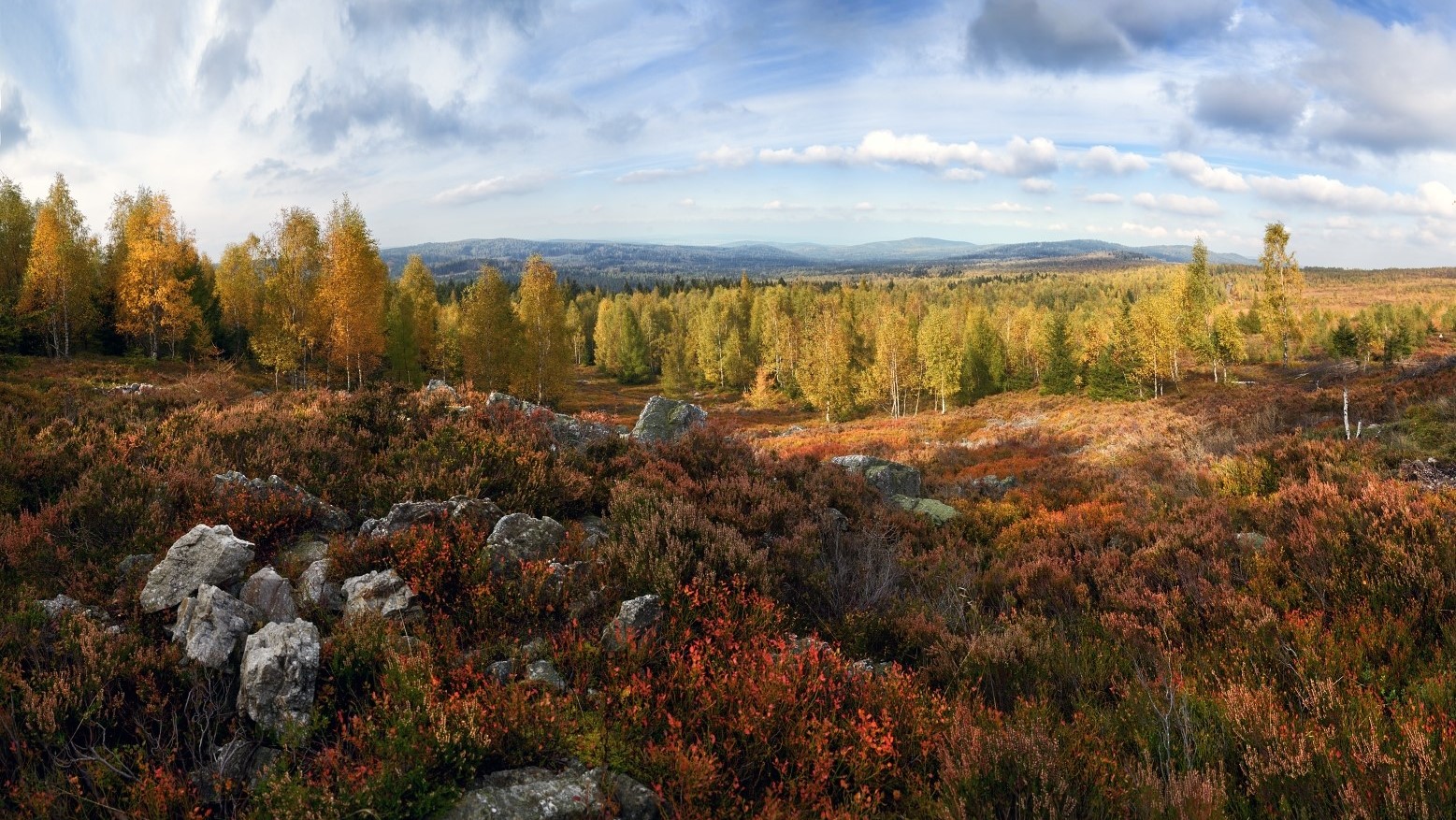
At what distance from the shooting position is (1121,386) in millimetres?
53125

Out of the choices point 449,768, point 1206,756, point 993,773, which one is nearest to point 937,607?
point 1206,756

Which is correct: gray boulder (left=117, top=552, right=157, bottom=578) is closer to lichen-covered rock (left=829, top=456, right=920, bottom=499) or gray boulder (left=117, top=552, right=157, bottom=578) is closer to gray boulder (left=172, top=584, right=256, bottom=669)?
gray boulder (left=172, top=584, right=256, bottom=669)

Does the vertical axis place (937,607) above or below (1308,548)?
below

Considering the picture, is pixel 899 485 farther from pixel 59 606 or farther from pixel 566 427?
pixel 59 606

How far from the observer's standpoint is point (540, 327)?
3900cm

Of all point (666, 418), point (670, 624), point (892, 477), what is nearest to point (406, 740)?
point (670, 624)

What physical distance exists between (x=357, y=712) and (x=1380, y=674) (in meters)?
7.01

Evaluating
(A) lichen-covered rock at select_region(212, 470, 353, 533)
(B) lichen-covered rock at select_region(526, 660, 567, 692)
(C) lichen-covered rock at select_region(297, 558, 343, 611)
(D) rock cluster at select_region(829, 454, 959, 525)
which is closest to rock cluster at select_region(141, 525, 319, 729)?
(C) lichen-covered rock at select_region(297, 558, 343, 611)

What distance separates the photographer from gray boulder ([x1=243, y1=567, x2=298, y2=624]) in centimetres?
471

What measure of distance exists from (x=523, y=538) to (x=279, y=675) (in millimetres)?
2392

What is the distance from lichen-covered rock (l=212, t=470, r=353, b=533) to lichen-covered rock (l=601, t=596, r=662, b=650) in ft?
11.6

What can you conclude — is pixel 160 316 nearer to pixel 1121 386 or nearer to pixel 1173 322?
pixel 1121 386

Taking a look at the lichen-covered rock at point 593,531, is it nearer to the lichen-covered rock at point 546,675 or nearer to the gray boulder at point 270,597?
the lichen-covered rock at point 546,675

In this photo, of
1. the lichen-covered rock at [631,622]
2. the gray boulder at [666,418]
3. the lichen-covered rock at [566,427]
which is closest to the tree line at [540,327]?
the gray boulder at [666,418]
